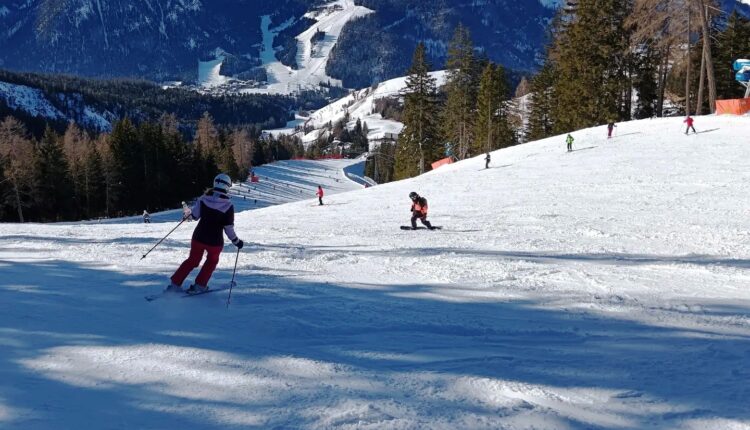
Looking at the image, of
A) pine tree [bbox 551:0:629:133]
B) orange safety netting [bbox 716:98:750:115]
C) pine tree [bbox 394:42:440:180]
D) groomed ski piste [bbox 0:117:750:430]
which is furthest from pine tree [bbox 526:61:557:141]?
groomed ski piste [bbox 0:117:750:430]

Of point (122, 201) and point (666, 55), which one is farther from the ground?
point (666, 55)

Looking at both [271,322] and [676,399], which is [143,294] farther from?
[676,399]

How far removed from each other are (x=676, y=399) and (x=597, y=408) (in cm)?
67

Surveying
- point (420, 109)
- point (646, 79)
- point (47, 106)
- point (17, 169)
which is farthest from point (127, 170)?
point (47, 106)

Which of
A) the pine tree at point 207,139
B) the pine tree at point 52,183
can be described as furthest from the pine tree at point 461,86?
the pine tree at point 52,183

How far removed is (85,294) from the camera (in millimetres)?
6707

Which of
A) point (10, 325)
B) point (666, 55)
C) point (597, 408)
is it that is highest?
point (666, 55)

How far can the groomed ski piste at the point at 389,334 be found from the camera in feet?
12.2

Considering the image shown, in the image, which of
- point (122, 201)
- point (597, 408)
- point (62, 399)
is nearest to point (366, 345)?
point (597, 408)

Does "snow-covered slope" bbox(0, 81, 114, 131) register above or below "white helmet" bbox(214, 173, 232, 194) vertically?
above

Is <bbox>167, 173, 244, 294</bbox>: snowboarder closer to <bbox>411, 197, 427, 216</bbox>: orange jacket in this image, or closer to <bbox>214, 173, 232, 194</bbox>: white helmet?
<bbox>214, 173, 232, 194</bbox>: white helmet

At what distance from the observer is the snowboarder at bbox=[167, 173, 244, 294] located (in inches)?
265

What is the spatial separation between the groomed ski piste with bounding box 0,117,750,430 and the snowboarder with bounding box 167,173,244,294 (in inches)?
15.2

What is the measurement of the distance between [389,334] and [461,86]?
51.7 m
